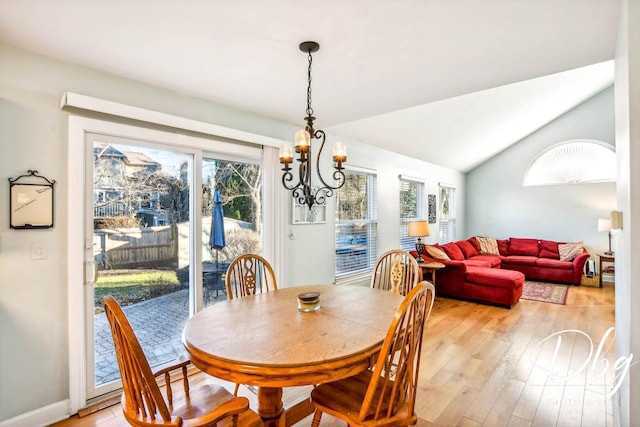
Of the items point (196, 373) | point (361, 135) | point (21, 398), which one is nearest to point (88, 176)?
point (21, 398)

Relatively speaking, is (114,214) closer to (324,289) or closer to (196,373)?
(196,373)

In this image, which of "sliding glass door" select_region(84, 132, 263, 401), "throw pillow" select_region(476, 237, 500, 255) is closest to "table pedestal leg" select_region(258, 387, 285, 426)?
"sliding glass door" select_region(84, 132, 263, 401)

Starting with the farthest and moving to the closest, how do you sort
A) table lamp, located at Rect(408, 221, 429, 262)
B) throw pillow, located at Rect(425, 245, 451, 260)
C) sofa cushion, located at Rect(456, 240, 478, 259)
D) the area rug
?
sofa cushion, located at Rect(456, 240, 478, 259)
throw pillow, located at Rect(425, 245, 451, 260)
table lamp, located at Rect(408, 221, 429, 262)
the area rug

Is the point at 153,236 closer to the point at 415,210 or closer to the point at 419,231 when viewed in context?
the point at 419,231

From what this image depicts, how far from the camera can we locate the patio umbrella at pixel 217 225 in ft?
9.91

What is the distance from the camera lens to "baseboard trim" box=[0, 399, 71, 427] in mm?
1941

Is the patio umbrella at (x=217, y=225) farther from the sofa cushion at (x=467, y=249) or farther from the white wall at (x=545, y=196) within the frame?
the white wall at (x=545, y=196)

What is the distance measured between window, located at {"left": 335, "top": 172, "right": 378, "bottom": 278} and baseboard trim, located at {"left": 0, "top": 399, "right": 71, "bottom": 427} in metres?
3.01

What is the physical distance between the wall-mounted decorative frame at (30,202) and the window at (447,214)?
6.66 metres

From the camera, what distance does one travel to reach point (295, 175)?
3641mm

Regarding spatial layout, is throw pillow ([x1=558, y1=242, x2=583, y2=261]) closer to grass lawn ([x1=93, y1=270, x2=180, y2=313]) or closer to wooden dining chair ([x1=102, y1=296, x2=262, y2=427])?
grass lawn ([x1=93, y1=270, x2=180, y2=313])

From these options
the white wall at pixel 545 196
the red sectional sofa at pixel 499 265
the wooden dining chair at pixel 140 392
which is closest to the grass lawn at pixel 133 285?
the wooden dining chair at pixel 140 392

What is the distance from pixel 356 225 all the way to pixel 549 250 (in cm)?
467

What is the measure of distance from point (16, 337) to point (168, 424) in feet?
5.01
